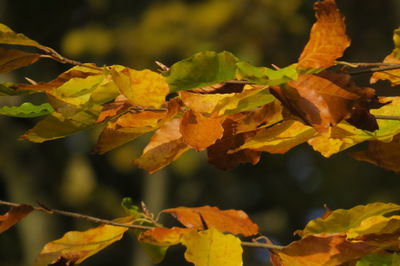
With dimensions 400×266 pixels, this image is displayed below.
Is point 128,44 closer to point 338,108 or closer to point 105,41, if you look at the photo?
point 105,41

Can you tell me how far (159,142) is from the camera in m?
0.89

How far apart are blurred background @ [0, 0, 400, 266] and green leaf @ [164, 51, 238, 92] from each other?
4.87 metres

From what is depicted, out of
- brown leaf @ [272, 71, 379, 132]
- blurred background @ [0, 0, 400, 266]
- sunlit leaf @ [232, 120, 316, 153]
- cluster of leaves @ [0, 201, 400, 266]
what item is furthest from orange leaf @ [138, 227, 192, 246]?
blurred background @ [0, 0, 400, 266]

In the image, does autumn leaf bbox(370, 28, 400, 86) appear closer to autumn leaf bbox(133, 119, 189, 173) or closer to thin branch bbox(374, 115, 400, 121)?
thin branch bbox(374, 115, 400, 121)

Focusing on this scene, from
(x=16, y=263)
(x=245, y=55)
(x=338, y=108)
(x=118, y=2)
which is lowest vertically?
(x=16, y=263)

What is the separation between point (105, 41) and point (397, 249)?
6.61m

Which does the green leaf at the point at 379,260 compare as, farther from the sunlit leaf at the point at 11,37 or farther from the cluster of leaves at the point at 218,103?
the sunlit leaf at the point at 11,37

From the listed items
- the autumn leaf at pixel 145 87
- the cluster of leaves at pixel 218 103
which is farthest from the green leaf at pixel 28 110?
the autumn leaf at pixel 145 87

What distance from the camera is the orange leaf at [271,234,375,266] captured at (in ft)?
2.75

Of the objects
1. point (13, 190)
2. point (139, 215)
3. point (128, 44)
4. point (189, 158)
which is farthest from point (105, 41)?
point (139, 215)

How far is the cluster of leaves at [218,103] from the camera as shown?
0.74m

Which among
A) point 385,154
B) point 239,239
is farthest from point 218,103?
point 385,154

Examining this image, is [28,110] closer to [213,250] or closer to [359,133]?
[213,250]

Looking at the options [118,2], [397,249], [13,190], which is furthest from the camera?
[118,2]
